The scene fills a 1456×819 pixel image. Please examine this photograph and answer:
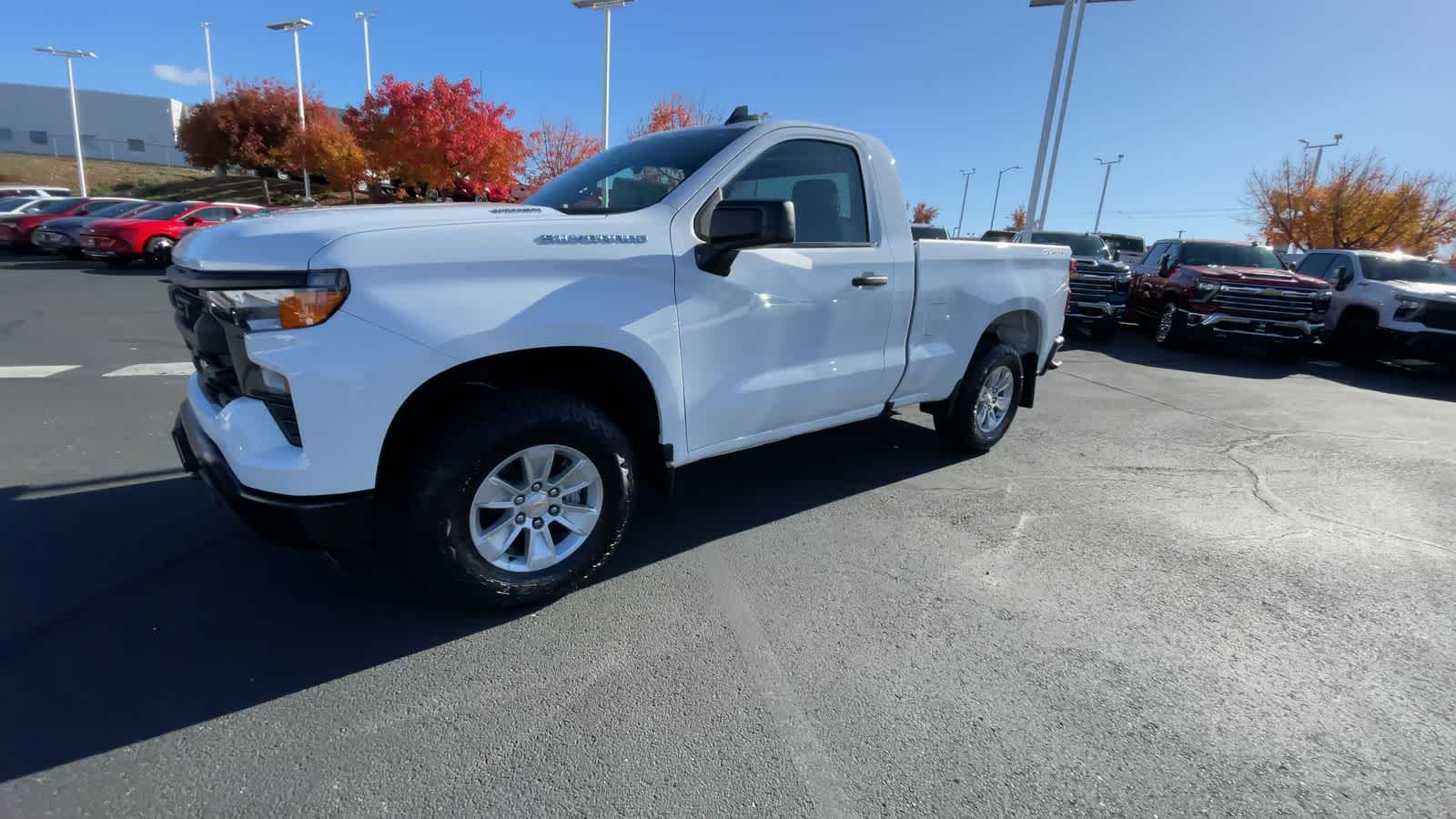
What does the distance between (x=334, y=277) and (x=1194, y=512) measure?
4.64 m

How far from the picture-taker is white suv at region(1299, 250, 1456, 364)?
32.5 ft

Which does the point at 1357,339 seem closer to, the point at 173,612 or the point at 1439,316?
the point at 1439,316

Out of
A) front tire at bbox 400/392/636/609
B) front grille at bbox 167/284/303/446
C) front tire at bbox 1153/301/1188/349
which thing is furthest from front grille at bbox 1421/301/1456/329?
front grille at bbox 167/284/303/446

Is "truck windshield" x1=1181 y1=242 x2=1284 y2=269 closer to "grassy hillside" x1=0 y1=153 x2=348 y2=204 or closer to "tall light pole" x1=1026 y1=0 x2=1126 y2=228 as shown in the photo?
"tall light pole" x1=1026 y1=0 x2=1126 y2=228

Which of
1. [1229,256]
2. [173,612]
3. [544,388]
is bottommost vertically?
[173,612]

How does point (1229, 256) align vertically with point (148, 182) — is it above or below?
below

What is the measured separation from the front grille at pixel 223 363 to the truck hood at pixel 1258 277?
1203 cm

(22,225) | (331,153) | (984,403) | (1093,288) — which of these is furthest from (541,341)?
(331,153)

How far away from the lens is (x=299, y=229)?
2.33m

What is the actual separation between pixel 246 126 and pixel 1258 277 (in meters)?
46.6

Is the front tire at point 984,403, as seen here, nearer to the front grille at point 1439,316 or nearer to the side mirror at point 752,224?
the side mirror at point 752,224

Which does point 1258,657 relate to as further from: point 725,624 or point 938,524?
point 725,624

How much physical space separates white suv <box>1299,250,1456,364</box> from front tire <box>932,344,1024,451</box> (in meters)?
8.80

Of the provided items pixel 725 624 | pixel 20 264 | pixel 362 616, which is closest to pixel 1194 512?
pixel 725 624
